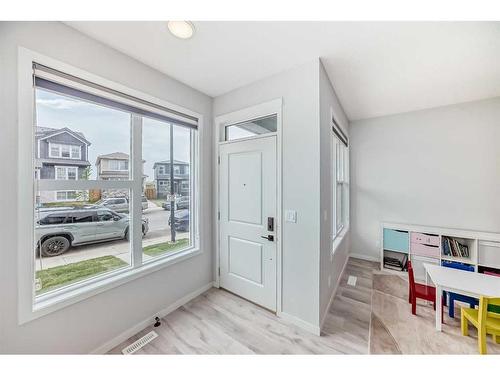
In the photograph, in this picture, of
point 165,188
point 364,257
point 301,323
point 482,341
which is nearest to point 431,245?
point 364,257

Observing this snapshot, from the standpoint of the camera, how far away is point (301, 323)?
1.81 m

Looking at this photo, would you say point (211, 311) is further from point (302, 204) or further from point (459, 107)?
point (459, 107)

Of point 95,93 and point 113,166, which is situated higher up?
point 95,93

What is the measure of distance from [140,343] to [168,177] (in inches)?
61.6

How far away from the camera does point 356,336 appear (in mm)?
1704

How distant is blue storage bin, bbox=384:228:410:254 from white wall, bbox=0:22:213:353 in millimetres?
3075

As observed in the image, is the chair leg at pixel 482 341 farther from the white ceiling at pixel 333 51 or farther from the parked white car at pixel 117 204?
the parked white car at pixel 117 204

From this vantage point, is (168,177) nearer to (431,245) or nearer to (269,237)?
(269,237)

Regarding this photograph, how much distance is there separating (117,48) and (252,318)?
9.36 ft

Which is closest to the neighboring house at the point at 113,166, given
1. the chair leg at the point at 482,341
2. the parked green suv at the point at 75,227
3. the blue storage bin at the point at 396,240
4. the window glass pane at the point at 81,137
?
the window glass pane at the point at 81,137

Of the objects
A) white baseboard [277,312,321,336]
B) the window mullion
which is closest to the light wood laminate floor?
white baseboard [277,312,321,336]

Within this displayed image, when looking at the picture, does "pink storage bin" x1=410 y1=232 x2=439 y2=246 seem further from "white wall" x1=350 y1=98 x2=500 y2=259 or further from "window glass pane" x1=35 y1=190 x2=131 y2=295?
"window glass pane" x1=35 y1=190 x2=131 y2=295

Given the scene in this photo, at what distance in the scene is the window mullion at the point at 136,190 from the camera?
1.83m

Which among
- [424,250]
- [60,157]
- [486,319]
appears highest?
[60,157]
